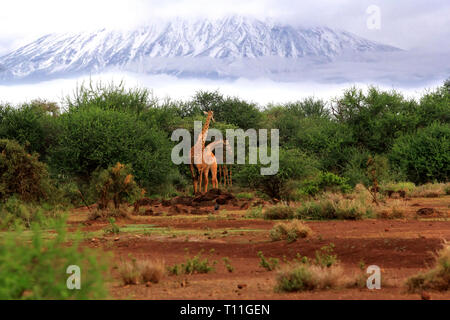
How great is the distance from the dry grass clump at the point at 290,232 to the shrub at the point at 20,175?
9.18 m

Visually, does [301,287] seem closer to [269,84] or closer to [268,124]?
[268,124]

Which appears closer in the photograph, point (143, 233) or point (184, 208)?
point (143, 233)

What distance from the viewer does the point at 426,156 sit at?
3338cm

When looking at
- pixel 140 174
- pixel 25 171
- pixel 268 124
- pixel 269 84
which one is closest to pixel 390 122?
pixel 268 124

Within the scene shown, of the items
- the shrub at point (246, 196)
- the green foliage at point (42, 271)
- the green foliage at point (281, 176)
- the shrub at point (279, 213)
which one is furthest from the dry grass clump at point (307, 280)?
the shrub at point (246, 196)

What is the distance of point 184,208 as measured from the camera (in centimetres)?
2292

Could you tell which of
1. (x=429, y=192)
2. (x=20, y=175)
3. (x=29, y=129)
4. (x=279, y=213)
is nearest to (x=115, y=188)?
(x=20, y=175)

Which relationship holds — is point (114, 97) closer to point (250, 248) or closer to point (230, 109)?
point (230, 109)

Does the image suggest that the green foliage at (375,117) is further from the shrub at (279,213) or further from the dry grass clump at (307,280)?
the dry grass clump at (307,280)

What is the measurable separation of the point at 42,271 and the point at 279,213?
13.0m

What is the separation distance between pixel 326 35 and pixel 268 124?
156518mm

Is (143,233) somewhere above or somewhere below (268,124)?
below

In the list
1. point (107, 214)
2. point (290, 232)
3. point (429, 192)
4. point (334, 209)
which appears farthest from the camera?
point (429, 192)
